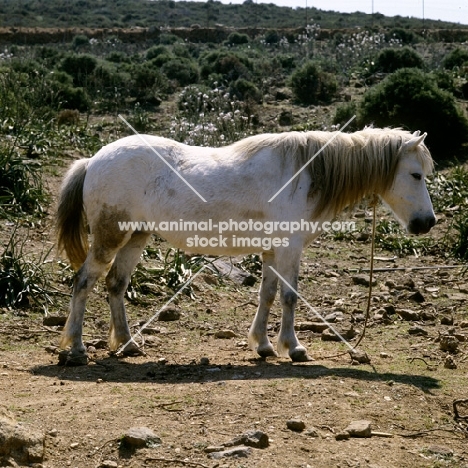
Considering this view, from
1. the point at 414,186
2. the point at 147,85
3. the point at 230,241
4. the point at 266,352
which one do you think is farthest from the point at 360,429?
the point at 147,85

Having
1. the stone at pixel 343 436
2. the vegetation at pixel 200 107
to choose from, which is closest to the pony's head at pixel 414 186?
the stone at pixel 343 436

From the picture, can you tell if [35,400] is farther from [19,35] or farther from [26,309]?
[19,35]

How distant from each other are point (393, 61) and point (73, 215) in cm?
1771

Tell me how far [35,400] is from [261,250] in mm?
2403

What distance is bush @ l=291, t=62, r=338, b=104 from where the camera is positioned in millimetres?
20422

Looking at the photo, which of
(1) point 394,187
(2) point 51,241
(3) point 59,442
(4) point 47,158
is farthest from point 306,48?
(3) point 59,442

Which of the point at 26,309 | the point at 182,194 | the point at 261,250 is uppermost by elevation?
the point at 182,194

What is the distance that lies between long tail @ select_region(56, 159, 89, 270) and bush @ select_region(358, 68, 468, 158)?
8767 mm

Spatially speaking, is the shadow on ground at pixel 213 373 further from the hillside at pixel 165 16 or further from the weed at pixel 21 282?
the hillside at pixel 165 16

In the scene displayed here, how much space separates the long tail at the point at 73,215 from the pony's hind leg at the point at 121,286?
1.12 ft

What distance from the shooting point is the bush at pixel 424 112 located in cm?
1499

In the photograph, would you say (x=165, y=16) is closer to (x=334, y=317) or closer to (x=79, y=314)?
(x=334, y=317)

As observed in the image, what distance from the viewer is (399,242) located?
1119cm

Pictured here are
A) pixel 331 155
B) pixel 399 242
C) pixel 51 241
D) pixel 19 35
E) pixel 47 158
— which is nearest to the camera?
pixel 331 155
